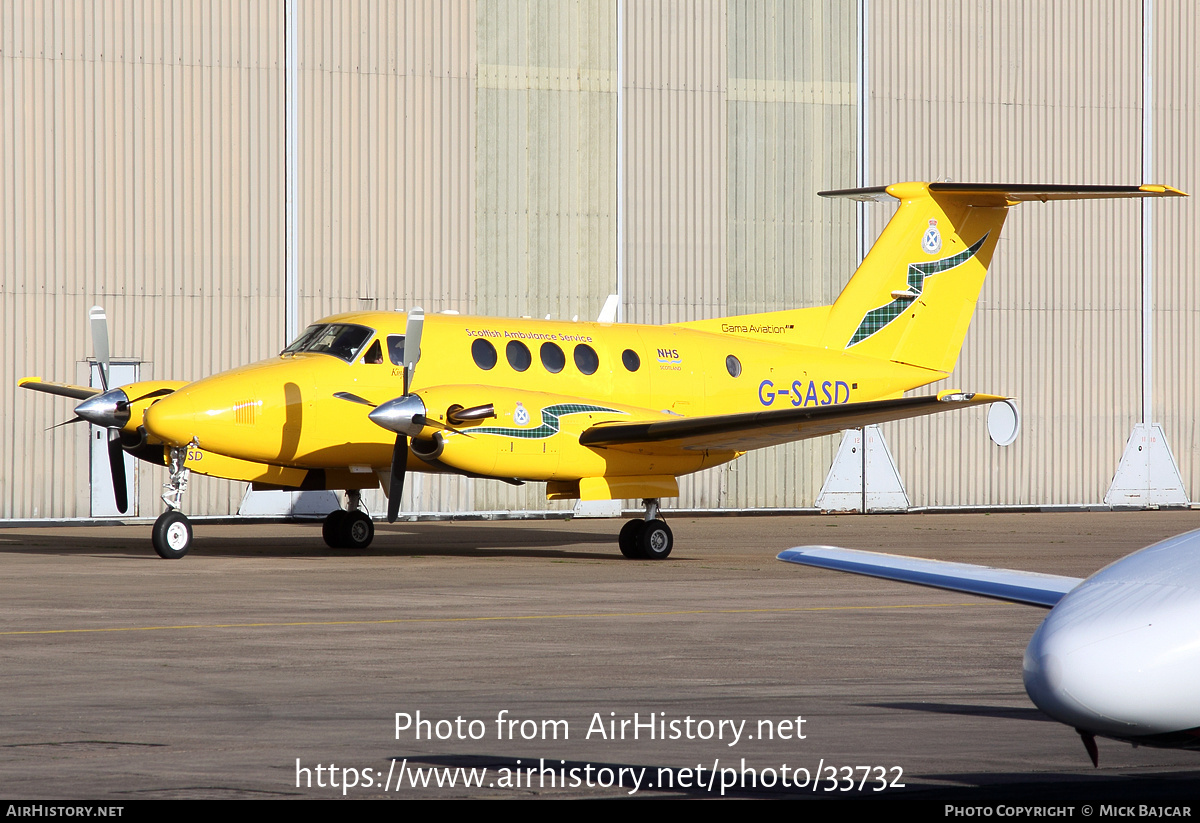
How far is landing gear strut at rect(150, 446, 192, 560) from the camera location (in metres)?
17.1

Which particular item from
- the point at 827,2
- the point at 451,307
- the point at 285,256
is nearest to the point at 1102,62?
the point at 827,2

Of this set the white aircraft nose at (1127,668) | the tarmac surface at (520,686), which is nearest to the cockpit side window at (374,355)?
the tarmac surface at (520,686)

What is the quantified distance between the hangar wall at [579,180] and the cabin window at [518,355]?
8893mm

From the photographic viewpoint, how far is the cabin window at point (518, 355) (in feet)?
60.0

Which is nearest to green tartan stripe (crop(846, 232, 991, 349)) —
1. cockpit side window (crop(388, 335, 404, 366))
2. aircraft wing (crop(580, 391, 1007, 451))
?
aircraft wing (crop(580, 391, 1007, 451))

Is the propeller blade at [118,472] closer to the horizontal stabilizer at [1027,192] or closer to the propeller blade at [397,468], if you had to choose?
the propeller blade at [397,468]

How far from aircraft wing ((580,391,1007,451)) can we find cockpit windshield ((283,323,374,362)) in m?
2.95

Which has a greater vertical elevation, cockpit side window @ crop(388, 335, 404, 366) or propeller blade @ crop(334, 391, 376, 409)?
cockpit side window @ crop(388, 335, 404, 366)

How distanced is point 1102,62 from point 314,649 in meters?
26.4

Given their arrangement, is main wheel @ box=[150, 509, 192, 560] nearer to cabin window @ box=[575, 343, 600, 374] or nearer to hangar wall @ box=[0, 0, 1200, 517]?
cabin window @ box=[575, 343, 600, 374]

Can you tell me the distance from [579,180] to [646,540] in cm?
1160

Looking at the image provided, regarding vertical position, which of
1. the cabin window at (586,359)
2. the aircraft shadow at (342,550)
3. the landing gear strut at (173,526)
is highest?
the cabin window at (586,359)

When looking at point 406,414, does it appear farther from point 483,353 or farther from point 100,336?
point 100,336

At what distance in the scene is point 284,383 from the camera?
17.3 meters
